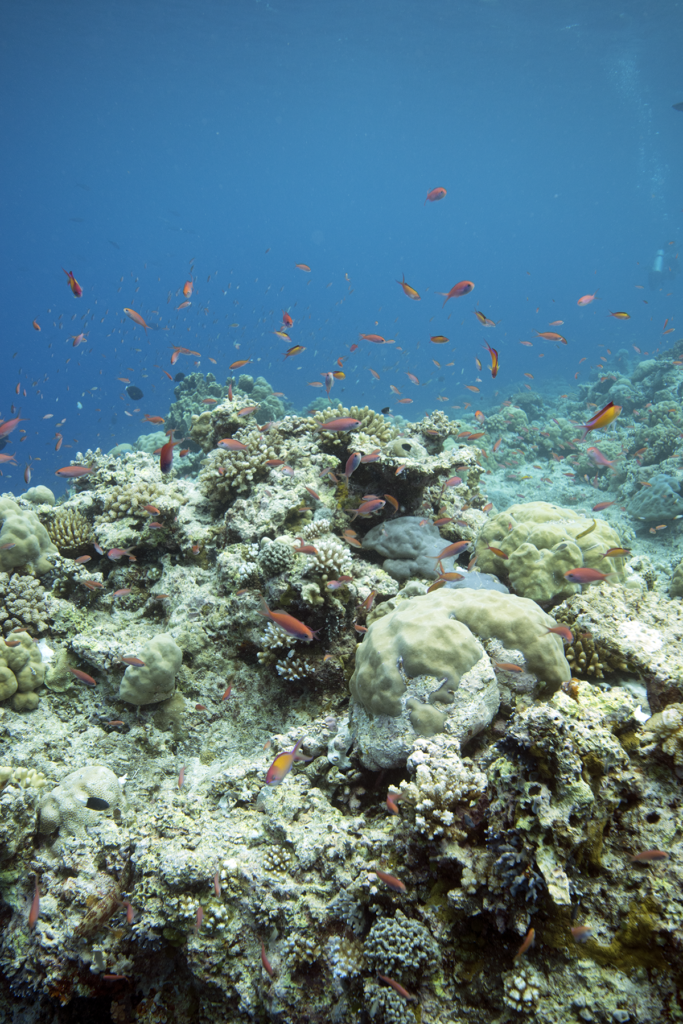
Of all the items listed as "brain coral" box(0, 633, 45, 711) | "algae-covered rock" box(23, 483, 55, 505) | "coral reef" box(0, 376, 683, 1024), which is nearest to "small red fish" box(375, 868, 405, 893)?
"coral reef" box(0, 376, 683, 1024)

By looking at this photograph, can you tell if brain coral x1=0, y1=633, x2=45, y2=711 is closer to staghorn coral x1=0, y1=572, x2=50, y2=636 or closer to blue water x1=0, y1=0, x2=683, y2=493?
staghorn coral x1=0, y1=572, x2=50, y2=636

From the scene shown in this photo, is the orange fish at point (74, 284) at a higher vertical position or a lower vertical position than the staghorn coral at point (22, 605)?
higher

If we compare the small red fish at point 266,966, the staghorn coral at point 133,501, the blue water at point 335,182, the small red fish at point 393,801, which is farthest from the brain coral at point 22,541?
the blue water at point 335,182

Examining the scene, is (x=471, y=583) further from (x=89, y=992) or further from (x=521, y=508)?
(x=89, y=992)

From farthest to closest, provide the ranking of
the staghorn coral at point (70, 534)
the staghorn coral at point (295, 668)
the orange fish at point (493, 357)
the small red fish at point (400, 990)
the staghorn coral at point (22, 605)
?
the staghorn coral at point (70, 534) < the staghorn coral at point (22, 605) < the orange fish at point (493, 357) < the staghorn coral at point (295, 668) < the small red fish at point (400, 990)

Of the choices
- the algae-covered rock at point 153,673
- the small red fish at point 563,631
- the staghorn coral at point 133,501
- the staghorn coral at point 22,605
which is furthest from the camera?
the staghorn coral at point 133,501

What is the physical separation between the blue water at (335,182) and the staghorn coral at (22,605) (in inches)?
322

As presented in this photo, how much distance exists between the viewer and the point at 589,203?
114 meters

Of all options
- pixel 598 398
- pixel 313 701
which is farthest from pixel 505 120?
pixel 313 701

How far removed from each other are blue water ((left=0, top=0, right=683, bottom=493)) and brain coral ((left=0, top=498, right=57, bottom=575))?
7338mm

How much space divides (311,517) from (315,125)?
79.3 metres

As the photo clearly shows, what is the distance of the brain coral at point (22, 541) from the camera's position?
5496 millimetres

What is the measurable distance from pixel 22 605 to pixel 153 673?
2.19 meters

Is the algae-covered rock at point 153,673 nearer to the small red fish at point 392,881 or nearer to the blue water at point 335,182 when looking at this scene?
the small red fish at point 392,881
